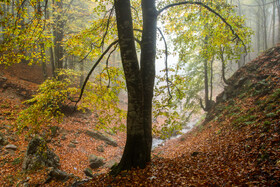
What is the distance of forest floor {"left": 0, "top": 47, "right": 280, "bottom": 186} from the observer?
11.8 feet

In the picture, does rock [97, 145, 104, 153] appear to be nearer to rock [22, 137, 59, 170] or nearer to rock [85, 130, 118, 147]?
rock [85, 130, 118, 147]

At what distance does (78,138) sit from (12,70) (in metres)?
9.37

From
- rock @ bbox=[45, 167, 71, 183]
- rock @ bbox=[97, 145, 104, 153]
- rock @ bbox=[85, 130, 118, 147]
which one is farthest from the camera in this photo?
rock @ bbox=[85, 130, 118, 147]

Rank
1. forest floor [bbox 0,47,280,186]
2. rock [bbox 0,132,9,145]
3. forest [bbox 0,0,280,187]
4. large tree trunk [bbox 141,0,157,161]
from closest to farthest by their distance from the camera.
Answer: forest floor [bbox 0,47,280,186], forest [bbox 0,0,280,187], large tree trunk [bbox 141,0,157,161], rock [bbox 0,132,9,145]

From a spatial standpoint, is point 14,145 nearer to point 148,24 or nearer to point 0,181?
point 0,181

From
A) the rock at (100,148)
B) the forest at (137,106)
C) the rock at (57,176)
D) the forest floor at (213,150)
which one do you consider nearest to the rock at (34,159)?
the forest at (137,106)

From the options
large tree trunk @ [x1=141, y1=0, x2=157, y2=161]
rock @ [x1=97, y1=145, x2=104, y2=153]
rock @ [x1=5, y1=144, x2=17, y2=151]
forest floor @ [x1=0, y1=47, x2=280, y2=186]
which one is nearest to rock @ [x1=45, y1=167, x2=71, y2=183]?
forest floor @ [x1=0, y1=47, x2=280, y2=186]

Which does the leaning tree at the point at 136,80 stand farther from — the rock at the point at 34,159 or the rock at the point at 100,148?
the rock at the point at 100,148

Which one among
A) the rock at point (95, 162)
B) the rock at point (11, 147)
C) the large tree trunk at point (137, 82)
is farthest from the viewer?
the rock at point (95, 162)

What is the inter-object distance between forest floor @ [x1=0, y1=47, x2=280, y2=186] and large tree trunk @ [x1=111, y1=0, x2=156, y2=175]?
0.46 m

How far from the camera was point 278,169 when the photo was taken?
9.76ft

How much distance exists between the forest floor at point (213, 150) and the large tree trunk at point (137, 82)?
0.46m

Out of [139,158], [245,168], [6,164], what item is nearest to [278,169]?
[245,168]

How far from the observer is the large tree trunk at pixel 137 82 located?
4.30 m
